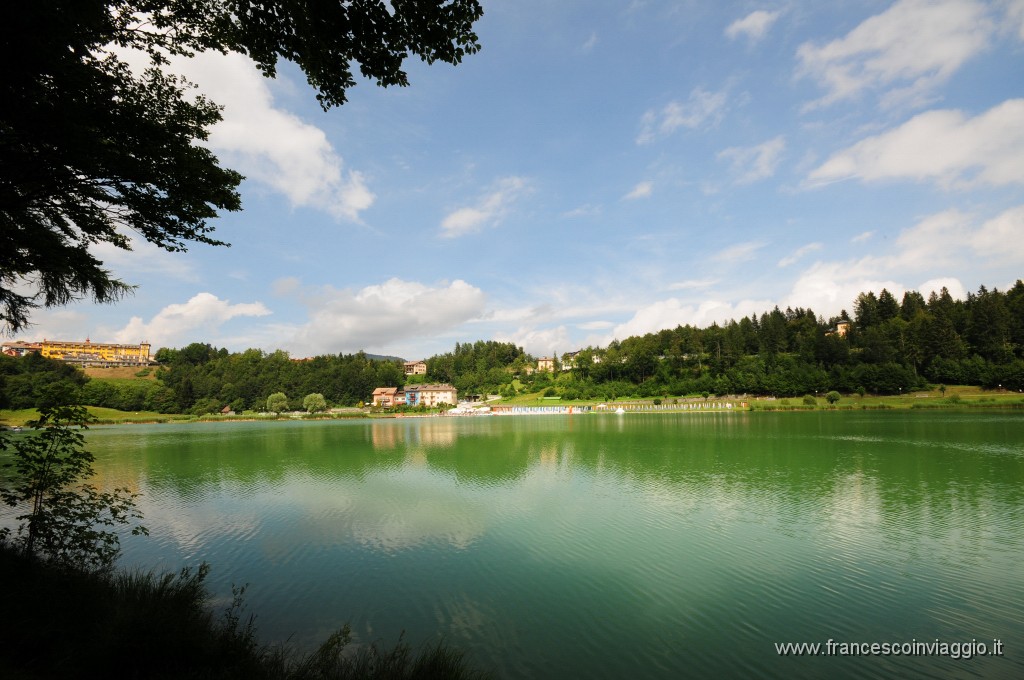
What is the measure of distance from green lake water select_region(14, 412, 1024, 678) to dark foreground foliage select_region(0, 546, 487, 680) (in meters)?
1.65

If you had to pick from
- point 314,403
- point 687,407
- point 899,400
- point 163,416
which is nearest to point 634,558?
point 687,407

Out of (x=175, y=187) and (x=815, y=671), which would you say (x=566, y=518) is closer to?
(x=815, y=671)

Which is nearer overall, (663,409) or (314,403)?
(663,409)

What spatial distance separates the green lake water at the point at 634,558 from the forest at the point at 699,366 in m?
55.6

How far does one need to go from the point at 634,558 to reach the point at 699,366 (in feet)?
382

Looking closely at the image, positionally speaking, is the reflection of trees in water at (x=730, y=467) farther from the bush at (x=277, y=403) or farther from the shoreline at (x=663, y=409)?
the bush at (x=277, y=403)

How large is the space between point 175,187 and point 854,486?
24.9m

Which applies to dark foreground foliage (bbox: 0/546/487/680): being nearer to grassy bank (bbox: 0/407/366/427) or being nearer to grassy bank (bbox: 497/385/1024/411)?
grassy bank (bbox: 497/385/1024/411)

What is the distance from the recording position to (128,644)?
17.8ft

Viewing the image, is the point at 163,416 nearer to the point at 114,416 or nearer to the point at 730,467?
the point at 114,416

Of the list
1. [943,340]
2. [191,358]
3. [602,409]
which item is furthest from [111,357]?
[943,340]

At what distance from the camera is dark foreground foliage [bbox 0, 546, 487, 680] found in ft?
17.1

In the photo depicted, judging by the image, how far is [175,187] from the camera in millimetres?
8172

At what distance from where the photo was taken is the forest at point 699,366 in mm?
82938
